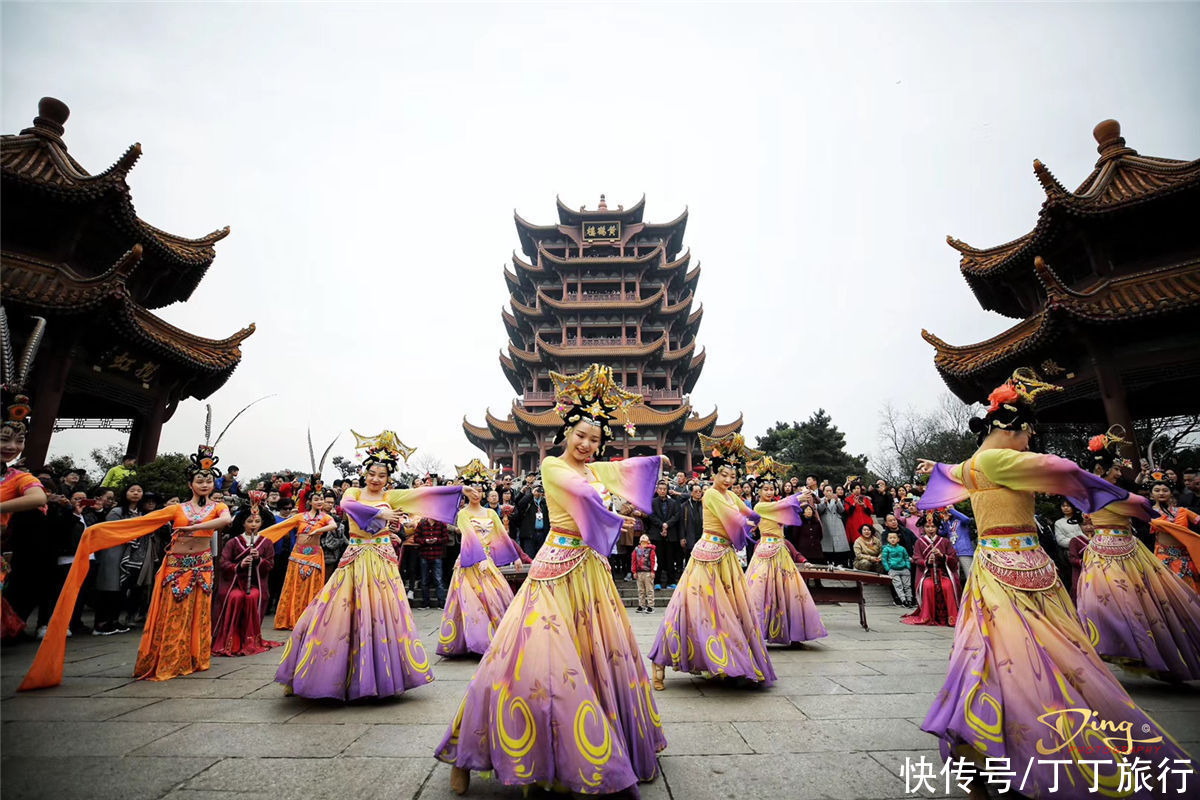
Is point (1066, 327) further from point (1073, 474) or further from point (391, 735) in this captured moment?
point (391, 735)

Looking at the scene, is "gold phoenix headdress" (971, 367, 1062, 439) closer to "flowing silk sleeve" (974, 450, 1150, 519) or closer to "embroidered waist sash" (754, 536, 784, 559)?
"flowing silk sleeve" (974, 450, 1150, 519)

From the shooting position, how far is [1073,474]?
8.71 feet

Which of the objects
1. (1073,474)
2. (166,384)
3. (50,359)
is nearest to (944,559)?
(1073,474)

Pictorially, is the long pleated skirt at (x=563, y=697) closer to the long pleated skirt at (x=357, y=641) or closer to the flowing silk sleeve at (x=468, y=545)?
the long pleated skirt at (x=357, y=641)

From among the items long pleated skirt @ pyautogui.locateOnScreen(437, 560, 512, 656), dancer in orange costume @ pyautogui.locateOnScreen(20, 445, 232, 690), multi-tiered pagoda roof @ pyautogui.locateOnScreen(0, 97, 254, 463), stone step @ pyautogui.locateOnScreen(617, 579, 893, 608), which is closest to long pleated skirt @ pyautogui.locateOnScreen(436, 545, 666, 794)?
long pleated skirt @ pyautogui.locateOnScreen(437, 560, 512, 656)

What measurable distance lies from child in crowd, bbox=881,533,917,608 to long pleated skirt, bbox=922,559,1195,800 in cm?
722

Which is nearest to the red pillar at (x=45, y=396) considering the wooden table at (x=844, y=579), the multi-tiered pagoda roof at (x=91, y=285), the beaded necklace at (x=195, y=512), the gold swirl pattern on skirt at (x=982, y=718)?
the multi-tiered pagoda roof at (x=91, y=285)

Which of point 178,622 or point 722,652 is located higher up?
point 178,622

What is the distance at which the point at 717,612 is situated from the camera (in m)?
4.46

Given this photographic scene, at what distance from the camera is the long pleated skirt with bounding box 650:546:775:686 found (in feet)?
14.0

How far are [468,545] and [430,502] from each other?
1.88 metres

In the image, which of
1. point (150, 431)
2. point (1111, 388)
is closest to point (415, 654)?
point (150, 431)

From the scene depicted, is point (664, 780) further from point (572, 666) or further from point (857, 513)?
point (857, 513)

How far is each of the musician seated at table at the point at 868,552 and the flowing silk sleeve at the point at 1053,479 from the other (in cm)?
788
